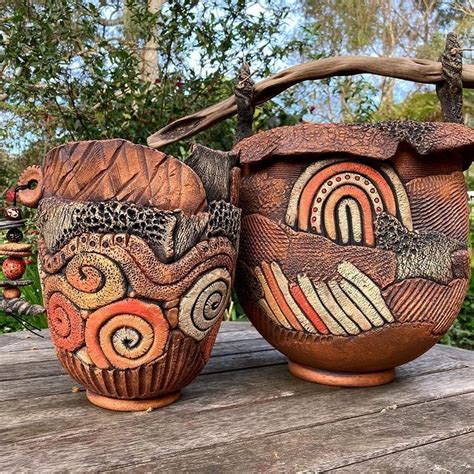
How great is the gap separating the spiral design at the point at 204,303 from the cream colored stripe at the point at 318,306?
12 centimetres

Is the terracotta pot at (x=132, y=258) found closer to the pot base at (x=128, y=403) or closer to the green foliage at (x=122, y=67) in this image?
the pot base at (x=128, y=403)

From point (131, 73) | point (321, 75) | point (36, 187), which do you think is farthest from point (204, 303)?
point (131, 73)

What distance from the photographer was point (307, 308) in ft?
3.01

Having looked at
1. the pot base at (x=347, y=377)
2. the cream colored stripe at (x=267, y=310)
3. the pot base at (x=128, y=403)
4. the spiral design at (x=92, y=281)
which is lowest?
the pot base at (x=347, y=377)

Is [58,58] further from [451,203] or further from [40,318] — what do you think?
[451,203]

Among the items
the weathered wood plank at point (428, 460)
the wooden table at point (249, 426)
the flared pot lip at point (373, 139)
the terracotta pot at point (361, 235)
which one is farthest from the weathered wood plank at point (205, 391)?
the flared pot lip at point (373, 139)

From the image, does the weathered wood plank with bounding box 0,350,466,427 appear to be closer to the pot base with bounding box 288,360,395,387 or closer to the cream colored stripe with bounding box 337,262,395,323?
the pot base with bounding box 288,360,395,387

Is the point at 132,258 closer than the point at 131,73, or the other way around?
the point at 132,258

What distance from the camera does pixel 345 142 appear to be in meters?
0.88

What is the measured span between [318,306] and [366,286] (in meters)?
0.08

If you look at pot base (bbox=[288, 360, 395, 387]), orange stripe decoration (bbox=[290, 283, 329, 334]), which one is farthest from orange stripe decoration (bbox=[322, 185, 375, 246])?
pot base (bbox=[288, 360, 395, 387])

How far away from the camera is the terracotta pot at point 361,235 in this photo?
884 mm

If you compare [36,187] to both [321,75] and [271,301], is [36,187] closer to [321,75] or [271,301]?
[271,301]

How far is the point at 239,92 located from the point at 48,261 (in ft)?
1.63
